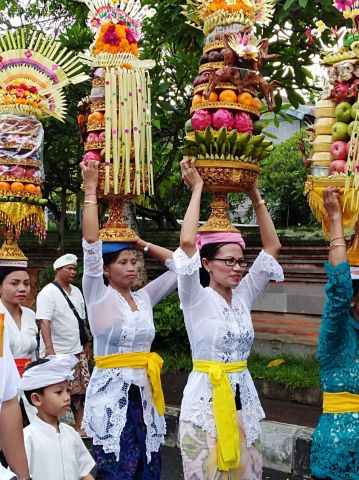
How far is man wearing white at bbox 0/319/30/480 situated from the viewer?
8.34ft

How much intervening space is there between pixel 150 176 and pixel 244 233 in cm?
413

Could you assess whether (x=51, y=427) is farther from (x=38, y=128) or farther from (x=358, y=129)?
(x=38, y=128)

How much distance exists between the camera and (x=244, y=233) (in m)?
8.07

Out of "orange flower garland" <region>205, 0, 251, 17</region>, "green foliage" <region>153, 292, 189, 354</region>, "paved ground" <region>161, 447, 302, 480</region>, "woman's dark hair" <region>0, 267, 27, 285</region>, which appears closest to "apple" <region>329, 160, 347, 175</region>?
"orange flower garland" <region>205, 0, 251, 17</region>

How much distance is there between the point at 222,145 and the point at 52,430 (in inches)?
63.9

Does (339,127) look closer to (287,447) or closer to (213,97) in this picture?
(213,97)

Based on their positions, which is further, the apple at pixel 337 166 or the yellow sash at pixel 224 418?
the yellow sash at pixel 224 418

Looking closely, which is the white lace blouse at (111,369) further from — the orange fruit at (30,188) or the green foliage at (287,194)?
the green foliage at (287,194)

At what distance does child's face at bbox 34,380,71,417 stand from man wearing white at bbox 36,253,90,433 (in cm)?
276

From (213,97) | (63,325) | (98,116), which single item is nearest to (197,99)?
(213,97)

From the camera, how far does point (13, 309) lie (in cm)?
530

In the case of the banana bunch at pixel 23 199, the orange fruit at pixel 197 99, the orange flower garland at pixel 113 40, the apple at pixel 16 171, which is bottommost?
the banana bunch at pixel 23 199

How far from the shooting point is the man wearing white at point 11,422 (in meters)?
2.54

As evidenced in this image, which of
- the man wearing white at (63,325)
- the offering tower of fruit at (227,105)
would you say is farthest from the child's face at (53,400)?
the man wearing white at (63,325)
